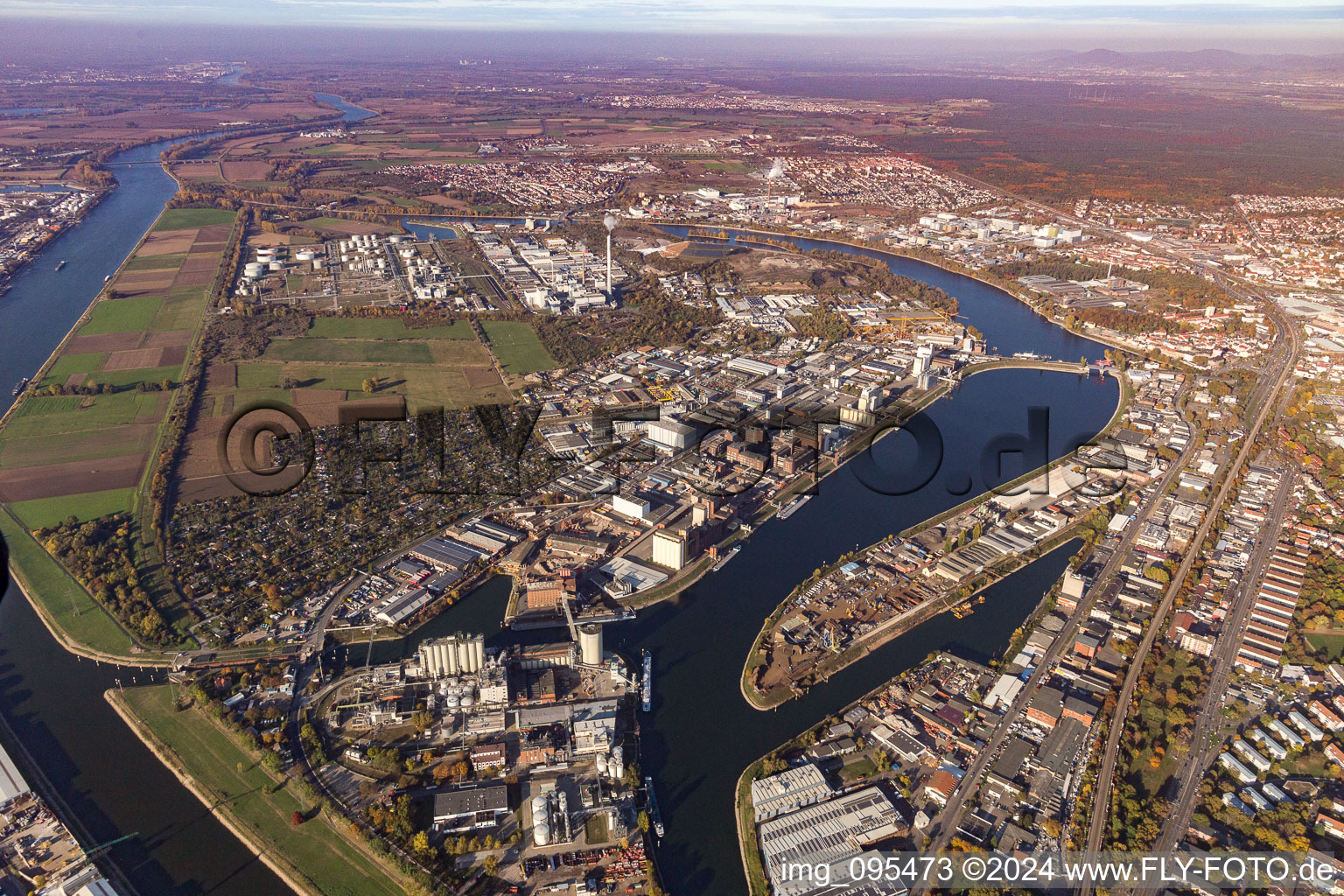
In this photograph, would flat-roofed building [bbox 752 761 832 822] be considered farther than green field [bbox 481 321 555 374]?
No

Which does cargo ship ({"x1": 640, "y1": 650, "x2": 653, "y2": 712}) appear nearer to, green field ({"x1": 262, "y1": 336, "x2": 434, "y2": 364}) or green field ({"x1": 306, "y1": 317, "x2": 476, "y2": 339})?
green field ({"x1": 262, "y1": 336, "x2": 434, "y2": 364})

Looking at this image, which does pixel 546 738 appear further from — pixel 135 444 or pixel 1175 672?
pixel 135 444

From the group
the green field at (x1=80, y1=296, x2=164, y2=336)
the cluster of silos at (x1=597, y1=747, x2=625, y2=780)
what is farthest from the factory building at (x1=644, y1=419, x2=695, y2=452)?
the green field at (x1=80, y1=296, x2=164, y2=336)

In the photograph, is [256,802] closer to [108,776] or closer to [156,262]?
[108,776]

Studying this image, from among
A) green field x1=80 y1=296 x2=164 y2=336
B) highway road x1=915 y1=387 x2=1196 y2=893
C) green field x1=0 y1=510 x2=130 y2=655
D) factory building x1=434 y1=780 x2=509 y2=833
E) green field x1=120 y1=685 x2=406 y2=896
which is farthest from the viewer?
green field x1=80 y1=296 x2=164 y2=336

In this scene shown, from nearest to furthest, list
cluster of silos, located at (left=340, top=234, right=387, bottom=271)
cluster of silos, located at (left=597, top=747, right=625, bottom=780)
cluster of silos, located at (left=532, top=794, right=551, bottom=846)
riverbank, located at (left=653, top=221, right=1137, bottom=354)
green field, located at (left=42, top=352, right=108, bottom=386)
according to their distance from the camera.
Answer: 1. cluster of silos, located at (left=532, top=794, right=551, bottom=846)
2. cluster of silos, located at (left=597, top=747, right=625, bottom=780)
3. green field, located at (left=42, top=352, right=108, bottom=386)
4. riverbank, located at (left=653, top=221, right=1137, bottom=354)
5. cluster of silos, located at (left=340, top=234, right=387, bottom=271)

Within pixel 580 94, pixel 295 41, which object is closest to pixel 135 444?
pixel 580 94
